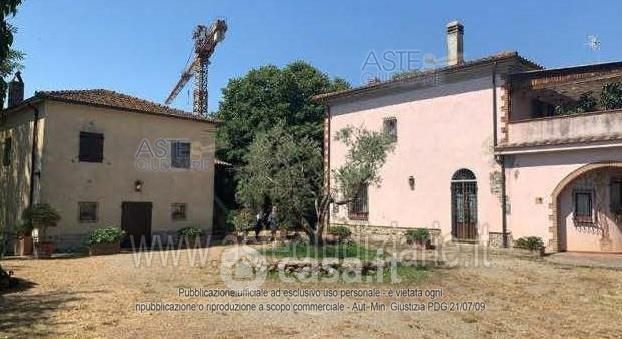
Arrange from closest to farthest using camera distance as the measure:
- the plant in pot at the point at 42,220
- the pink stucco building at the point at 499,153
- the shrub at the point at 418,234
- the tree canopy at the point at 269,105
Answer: the plant in pot at the point at 42,220 < the pink stucco building at the point at 499,153 < the shrub at the point at 418,234 < the tree canopy at the point at 269,105

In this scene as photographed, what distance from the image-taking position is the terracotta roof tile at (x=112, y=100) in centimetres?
1818

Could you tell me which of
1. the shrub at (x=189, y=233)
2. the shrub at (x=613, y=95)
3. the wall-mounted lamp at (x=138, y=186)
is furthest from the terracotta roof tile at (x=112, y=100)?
the shrub at (x=613, y=95)

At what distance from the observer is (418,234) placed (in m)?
19.1

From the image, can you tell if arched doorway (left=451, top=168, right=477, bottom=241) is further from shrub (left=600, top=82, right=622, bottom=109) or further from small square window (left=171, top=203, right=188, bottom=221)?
small square window (left=171, top=203, right=188, bottom=221)

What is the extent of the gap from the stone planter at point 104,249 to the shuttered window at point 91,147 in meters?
3.49

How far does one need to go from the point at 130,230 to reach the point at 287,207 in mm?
8945

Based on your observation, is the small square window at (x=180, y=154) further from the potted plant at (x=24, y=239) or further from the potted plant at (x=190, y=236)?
the potted plant at (x=24, y=239)

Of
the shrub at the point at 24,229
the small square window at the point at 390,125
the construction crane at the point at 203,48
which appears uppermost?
the construction crane at the point at 203,48

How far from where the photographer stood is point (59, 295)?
9727 millimetres

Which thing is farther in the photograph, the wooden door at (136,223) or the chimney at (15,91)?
the chimney at (15,91)

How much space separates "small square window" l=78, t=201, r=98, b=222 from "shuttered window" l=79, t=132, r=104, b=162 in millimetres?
1650

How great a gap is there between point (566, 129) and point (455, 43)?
21.8 ft

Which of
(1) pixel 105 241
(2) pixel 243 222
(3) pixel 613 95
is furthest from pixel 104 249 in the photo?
(3) pixel 613 95

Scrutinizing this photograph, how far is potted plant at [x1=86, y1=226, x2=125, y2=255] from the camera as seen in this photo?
17.1 m
